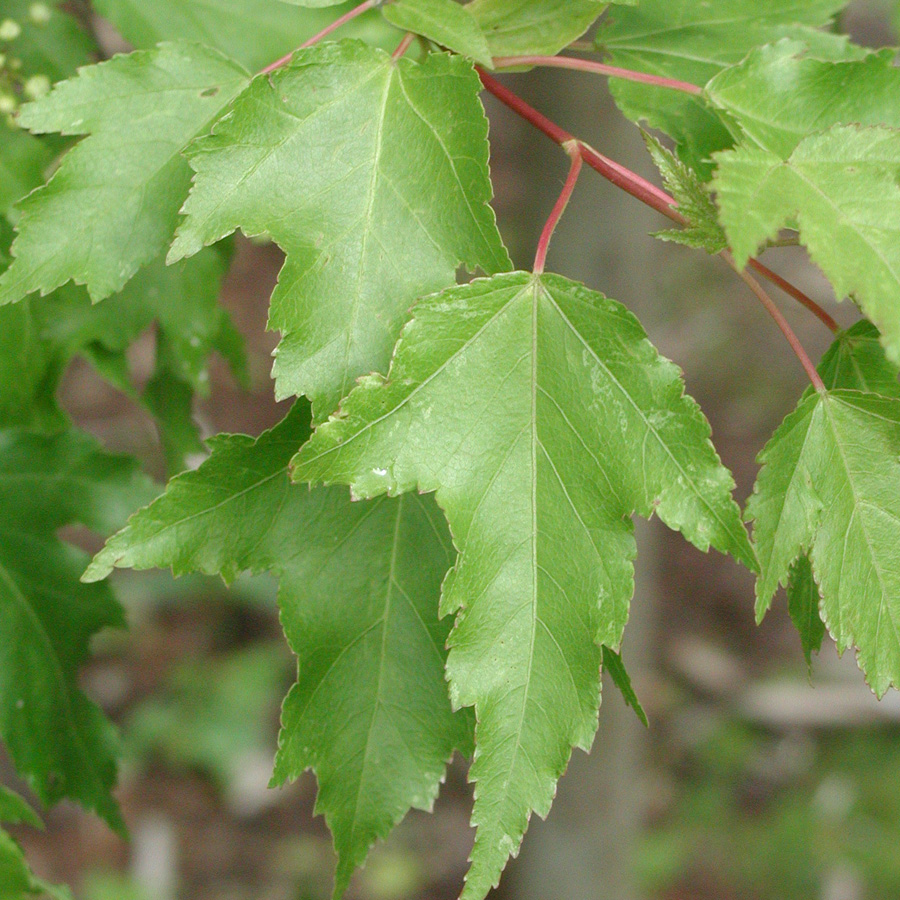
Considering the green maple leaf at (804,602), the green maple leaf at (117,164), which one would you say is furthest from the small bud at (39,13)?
the green maple leaf at (804,602)

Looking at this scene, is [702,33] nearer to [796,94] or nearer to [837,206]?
[796,94]

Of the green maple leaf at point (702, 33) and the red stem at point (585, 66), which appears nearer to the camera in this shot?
the red stem at point (585, 66)

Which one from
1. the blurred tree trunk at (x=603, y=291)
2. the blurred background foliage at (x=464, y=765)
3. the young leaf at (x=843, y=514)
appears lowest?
the blurred background foliage at (x=464, y=765)

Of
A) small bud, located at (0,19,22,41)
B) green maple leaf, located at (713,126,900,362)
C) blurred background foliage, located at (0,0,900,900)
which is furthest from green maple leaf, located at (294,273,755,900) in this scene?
blurred background foliage, located at (0,0,900,900)

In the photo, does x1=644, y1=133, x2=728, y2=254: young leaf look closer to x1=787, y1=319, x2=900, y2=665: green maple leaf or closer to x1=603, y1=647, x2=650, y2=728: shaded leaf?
x1=787, y1=319, x2=900, y2=665: green maple leaf

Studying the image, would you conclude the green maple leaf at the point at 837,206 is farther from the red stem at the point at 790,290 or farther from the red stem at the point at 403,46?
the red stem at the point at 403,46

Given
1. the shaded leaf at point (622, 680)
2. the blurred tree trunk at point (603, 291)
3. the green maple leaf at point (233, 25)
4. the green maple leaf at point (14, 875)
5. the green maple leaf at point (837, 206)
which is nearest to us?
the green maple leaf at point (837, 206)
